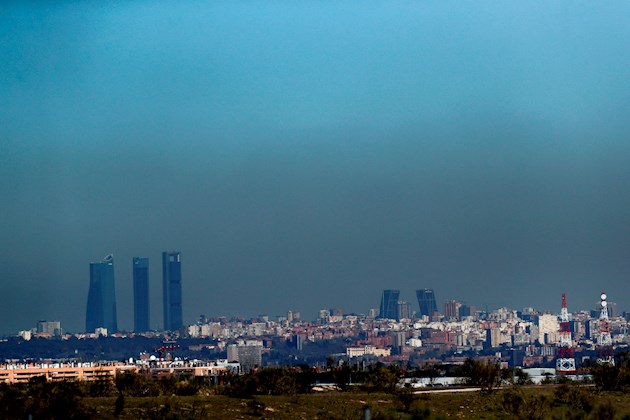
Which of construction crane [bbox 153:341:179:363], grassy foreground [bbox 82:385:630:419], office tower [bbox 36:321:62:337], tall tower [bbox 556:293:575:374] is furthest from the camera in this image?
office tower [bbox 36:321:62:337]

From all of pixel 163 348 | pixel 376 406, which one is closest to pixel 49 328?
pixel 163 348

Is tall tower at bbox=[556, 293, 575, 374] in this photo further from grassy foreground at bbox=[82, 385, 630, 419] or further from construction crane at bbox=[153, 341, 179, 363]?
grassy foreground at bbox=[82, 385, 630, 419]

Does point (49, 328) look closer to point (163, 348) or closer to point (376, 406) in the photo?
point (163, 348)

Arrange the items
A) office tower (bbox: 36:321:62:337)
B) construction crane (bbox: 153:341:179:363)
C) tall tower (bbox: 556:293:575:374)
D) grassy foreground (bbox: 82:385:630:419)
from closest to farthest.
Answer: grassy foreground (bbox: 82:385:630:419)
construction crane (bbox: 153:341:179:363)
tall tower (bbox: 556:293:575:374)
office tower (bbox: 36:321:62:337)

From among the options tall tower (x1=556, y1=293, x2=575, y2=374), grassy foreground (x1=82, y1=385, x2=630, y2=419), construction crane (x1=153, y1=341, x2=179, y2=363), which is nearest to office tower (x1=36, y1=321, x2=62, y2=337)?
construction crane (x1=153, y1=341, x2=179, y2=363)

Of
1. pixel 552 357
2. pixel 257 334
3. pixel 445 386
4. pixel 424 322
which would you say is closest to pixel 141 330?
pixel 257 334

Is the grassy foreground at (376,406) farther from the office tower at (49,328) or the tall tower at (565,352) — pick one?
the office tower at (49,328)

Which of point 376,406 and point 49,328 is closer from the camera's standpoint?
point 376,406

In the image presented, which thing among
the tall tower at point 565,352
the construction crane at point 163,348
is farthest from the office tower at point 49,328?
the tall tower at point 565,352
